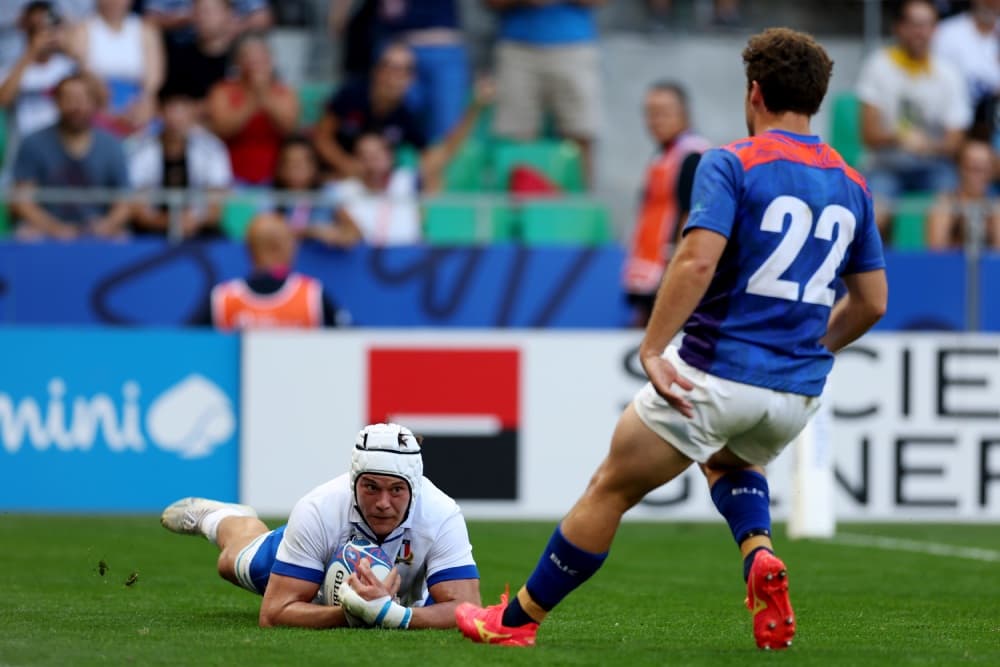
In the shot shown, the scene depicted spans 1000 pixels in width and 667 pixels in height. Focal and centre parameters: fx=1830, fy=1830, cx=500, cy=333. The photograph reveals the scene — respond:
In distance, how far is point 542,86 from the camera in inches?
638

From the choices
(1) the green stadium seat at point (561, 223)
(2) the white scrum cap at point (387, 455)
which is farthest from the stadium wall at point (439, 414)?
(2) the white scrum cap at point (387, 455)

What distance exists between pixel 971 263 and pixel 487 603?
7753 mm

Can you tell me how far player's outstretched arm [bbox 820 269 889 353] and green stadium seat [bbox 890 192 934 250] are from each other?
884 cm

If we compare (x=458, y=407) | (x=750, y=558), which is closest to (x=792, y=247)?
(x=750, y=558)

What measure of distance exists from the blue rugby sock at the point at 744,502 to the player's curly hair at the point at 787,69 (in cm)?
125

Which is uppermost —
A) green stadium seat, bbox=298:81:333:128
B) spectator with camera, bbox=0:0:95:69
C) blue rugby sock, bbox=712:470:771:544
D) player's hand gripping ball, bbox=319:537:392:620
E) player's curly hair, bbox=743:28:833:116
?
spectator with camera, bbox=0:0:95:69

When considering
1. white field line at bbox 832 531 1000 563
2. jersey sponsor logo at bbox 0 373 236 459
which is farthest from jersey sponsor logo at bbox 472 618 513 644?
jersey sponsor logo at bbox 0 373 236 459

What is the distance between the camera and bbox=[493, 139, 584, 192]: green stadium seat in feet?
52.3

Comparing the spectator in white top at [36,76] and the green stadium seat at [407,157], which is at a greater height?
the spectator in white top at [36,76]

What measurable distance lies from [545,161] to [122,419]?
15.8ft

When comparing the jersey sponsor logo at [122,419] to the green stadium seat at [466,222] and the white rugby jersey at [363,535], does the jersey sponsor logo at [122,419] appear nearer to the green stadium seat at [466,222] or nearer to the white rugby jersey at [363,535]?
the green stadium seat at [466,222]

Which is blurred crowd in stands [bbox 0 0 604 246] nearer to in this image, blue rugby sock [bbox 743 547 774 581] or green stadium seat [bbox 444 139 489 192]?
green stadium seat [bbox 444 139 489 192]

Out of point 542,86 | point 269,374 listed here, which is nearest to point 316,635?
point 269,374

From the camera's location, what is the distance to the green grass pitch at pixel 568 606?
588cm
